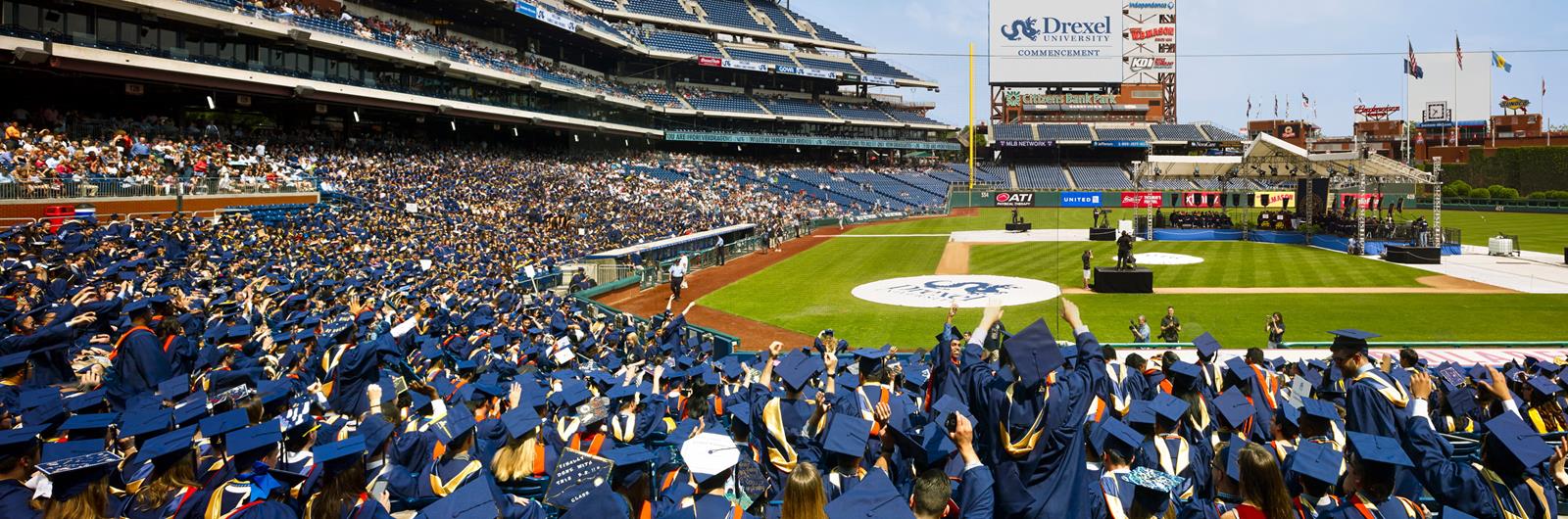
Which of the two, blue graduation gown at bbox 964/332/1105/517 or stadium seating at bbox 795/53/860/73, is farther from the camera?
stadium seating at bbox 795/53/860/73

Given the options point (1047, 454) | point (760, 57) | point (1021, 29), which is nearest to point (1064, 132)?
point (1021, 29)

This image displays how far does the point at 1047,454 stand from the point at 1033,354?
608 millimetres

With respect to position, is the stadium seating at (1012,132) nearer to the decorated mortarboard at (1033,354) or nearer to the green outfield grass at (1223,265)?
the green outfield grass at (1223,265)

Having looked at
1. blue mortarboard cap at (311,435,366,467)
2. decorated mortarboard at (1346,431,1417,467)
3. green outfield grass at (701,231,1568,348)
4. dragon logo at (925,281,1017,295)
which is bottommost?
green outfield grass at (701,231,1568,348)

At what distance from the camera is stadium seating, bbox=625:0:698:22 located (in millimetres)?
69625

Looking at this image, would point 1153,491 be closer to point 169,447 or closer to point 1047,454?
point 1047,454

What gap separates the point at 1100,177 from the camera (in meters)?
80.9

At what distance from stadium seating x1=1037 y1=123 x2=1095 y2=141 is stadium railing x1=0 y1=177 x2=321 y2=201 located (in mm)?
73850

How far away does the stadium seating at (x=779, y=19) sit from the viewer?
79.3m

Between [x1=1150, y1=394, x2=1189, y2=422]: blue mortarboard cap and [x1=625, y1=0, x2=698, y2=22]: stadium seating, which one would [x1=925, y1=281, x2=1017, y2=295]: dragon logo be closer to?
[x1=1150, y1=394, x2=1189, y2=422]: blue mortarboard cap

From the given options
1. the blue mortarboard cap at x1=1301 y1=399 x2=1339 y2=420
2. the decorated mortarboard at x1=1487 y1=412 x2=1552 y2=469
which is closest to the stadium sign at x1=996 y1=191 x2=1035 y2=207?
the blue mortarboard cap at x1=1301 y1=399 x2=1339 y2=420

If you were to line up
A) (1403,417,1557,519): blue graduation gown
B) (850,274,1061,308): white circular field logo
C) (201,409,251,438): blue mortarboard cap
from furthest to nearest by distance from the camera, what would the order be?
(850,274,1061,308): white circular field logo, (201,409,251,438): blue mortarboard cap, (1403,417,1557,519): blue graduation gown

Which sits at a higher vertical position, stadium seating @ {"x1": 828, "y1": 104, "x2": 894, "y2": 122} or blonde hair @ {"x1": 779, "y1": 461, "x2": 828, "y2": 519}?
stadium seating @ {"x1": 828, "y1": 104, "x2": 894, "y2": 122}

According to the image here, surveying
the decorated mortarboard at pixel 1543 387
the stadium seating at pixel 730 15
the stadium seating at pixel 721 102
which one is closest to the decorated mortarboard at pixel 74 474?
the decorated mortarboard at pixel 1543 387
